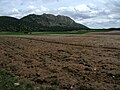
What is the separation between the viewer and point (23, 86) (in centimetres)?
1298

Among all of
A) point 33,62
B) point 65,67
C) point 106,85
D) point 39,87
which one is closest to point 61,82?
point 39,87

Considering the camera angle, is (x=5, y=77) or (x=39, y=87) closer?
(x=39, y=87)

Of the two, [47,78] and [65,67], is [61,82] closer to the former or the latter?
[47,78]

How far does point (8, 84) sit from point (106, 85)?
438 centimetres

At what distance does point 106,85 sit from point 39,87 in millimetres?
2912

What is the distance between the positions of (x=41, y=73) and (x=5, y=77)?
1.94 m

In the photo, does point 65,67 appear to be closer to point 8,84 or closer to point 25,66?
point 25,66

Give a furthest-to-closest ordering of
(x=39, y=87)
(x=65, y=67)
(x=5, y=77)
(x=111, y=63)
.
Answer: (x=111, y=63) → (x=65, y=67) → (x=5, y=77) → (x=39, y=87)

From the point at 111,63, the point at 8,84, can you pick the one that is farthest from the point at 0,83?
the point at 111,63

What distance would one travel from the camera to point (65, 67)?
1769 cm

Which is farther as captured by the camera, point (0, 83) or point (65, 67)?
point (65, 67)

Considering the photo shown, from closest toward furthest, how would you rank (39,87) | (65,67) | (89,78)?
(39,87) < (89,78) < (65,67)

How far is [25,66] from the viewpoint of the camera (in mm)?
18547

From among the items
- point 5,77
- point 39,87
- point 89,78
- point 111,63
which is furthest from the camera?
point 111,63
